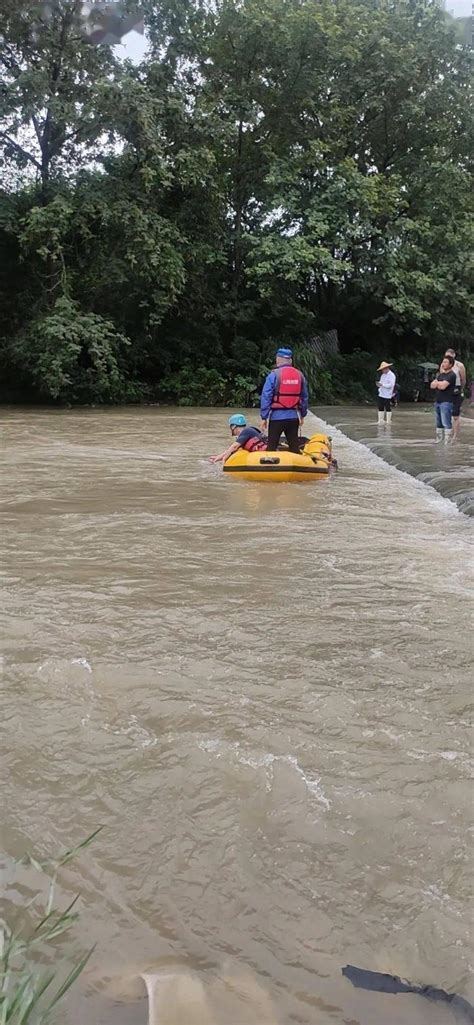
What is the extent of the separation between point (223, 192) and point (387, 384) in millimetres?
11559

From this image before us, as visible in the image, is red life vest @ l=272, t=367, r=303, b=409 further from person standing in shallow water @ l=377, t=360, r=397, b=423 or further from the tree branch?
the tree branch

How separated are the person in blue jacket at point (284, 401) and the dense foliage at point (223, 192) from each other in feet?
37.7

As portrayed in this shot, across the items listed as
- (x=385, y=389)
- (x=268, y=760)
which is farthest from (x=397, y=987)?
(x=385, y=389)

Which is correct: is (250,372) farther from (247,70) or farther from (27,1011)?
(27,1011)

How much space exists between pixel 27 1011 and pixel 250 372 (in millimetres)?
25043

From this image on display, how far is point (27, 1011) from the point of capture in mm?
1602

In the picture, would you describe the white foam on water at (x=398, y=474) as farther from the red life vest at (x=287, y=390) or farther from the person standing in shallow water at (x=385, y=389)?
the red life vest at (x=287, y=390)

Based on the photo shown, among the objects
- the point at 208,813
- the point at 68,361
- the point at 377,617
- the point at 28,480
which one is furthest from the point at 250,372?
the point at 208,813

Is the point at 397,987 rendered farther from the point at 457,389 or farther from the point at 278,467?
the point at 457,389

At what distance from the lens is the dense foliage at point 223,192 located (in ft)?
67.4

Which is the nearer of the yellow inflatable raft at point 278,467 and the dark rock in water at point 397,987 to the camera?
the dark rock in water at point 397,987

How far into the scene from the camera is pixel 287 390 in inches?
392

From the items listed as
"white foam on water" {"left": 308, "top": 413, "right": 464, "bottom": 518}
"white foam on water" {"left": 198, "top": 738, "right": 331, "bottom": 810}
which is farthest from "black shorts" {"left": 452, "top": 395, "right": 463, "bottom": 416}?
"white foam on water" {"left": 198, "top": 738, "right": 331, "bottom": 810}

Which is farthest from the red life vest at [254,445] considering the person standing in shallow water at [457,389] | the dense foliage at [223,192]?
the dense foliage at [223,192]
